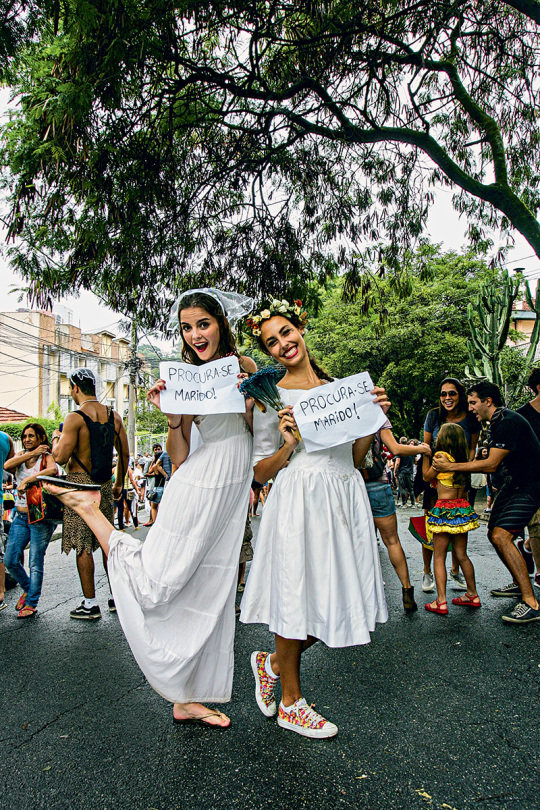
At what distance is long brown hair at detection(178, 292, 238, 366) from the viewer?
10.3 ft

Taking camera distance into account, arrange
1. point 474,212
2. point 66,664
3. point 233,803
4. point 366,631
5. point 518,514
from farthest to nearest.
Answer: point 474,212
point 518,514
point 66,664
point 366,631
point 233,803

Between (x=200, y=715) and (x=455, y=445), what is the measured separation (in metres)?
3.24

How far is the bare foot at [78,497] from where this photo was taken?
9.65ft

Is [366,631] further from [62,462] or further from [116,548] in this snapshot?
[62,462]

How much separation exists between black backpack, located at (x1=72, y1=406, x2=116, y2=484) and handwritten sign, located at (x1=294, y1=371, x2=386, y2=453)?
2.66 metres

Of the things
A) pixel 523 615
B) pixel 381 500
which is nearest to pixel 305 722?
pixel 523 615

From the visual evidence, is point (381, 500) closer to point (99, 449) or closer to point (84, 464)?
point (99, 449)

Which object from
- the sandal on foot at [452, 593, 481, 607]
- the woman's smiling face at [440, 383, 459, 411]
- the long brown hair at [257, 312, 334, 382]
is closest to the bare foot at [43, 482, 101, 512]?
the long brown hair at [257, 312, 334, 382]

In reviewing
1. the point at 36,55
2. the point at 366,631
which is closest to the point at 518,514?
the point at 366,631

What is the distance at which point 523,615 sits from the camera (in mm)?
4438

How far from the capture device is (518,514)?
15.1 ft

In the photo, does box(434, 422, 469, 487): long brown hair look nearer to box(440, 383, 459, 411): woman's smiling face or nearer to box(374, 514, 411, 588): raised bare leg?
box(440, 383, 459, 411): woman's smiling face

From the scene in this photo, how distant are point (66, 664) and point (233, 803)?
2134mm

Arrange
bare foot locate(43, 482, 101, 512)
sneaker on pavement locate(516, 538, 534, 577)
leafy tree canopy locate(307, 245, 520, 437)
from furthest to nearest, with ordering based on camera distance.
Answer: leafy tree canopy locate(307, 245, 520, 437) < sneaker on pavement locate(516, 538, 534, 577) < bare foot locate(43, 482, 101, 512)
